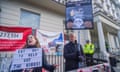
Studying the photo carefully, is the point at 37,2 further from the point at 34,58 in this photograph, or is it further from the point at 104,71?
the point at 104,71

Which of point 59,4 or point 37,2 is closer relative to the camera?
point 37,2

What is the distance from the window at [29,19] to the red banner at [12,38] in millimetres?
2437

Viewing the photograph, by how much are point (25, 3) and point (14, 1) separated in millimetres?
601

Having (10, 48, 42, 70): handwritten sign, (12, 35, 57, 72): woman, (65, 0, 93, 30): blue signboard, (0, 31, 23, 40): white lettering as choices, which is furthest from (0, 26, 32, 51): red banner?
(65, 0, 93, 30): blue signboard

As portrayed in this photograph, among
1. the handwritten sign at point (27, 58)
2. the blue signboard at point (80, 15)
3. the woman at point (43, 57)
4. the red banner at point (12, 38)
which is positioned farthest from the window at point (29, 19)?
the handwritten sign at point (27, 58)

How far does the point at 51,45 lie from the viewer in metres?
5.35

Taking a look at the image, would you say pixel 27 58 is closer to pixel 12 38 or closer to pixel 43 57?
pixel 43 57

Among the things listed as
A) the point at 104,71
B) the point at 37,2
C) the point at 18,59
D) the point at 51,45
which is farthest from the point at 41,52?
the point at 37,2

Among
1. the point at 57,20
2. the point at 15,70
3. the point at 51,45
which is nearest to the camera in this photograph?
the point at 15,70

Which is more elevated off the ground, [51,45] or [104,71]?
[51,45]

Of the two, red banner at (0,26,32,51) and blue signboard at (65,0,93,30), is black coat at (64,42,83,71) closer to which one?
blue signboard at (65,0,93,30)

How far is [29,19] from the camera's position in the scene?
274 inches

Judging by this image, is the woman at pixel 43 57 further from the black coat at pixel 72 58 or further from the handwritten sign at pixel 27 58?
the black coat at pixel 72 58

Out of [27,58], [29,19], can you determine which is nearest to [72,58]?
[27,58]
